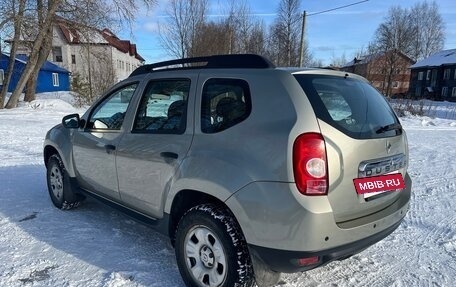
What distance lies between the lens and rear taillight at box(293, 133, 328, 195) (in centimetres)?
234

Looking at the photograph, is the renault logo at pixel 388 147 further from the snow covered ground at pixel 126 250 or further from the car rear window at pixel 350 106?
the snow covered ground at pixel 126 250

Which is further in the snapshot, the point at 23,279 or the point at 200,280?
the point at 23,279

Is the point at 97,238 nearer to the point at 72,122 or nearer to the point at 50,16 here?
the point at 72,122

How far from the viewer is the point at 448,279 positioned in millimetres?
3174

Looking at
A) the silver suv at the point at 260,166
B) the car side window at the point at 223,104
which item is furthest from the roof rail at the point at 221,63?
the car side window at the point at 223,104

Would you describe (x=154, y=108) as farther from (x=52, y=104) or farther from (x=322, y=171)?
(x=52, y=104)

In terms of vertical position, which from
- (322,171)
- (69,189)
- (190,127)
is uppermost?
(190,127)

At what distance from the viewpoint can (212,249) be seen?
9.18 feet

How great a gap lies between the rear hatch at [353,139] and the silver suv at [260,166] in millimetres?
10

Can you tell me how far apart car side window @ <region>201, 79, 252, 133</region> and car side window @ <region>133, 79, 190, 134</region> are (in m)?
0.24

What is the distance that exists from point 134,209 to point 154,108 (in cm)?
102


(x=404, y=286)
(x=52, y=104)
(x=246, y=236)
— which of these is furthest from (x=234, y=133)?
(x=52, y=104)

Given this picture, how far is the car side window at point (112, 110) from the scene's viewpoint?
3.82 meters

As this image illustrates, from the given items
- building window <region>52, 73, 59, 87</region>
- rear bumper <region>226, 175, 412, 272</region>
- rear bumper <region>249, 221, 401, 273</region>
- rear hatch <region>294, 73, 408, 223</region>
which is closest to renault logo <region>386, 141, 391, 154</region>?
rear hatch <region>294, 73, 408, 223</region>
